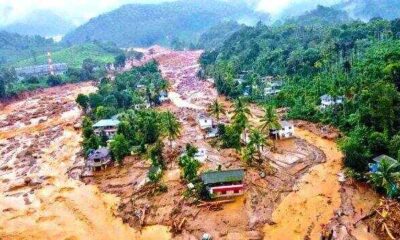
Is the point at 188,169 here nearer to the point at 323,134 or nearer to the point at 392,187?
the point at 392,187

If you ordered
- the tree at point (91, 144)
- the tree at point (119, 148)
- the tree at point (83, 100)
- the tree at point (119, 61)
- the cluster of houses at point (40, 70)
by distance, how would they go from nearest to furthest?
the tree at point (119, 148), the tree at point (91, 144), the tree at point (83, 100), the tree at point (119, 61), the cluster of houses at point (40, 70)

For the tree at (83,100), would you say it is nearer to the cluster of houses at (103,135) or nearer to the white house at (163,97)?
the cluster of houses at (103,135)

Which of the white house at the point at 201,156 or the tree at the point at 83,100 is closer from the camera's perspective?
the white house at the point at 201,156

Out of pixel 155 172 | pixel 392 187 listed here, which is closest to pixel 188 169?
pixel 155 172

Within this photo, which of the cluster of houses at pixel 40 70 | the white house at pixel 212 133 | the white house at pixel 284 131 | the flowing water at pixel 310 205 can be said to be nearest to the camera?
the flowing water at pixel 310 205

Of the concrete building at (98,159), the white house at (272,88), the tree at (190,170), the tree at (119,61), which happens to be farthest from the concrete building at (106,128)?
the tree at (119,61)

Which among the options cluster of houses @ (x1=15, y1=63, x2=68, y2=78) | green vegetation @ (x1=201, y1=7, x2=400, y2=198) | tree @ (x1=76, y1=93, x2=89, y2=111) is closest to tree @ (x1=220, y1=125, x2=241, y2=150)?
green vegetation @ (x1=201, y1=7, x2=400, y2=198)

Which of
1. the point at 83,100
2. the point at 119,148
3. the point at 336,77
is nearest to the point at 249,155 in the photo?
the point at 119,148
